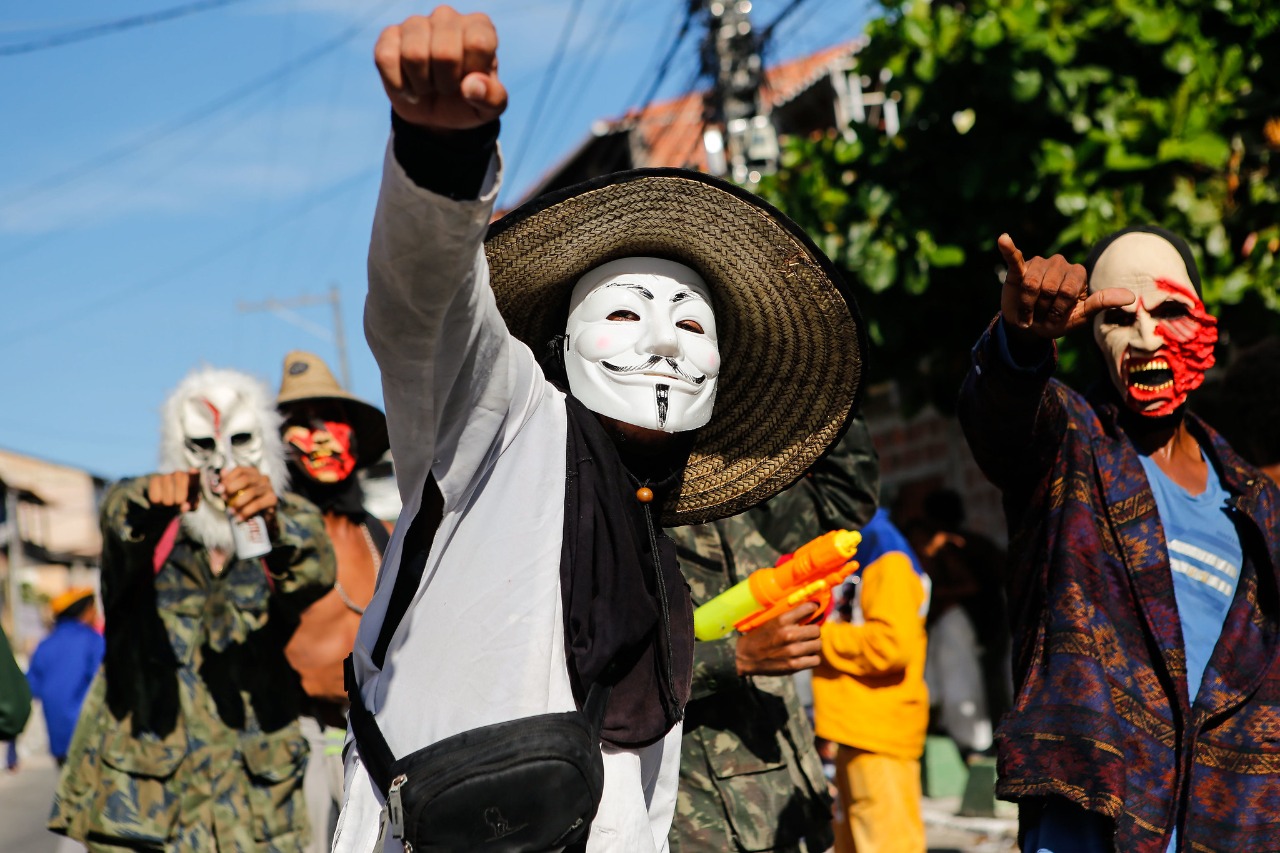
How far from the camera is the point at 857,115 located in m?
15.3

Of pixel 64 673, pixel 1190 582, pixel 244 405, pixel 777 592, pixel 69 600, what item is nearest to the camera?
pixel 1190 582

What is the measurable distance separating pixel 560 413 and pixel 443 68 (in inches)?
31.6

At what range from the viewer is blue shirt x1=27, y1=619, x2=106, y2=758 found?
877 cm

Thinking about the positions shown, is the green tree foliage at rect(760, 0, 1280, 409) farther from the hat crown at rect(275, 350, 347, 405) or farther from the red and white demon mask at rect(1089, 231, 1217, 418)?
the red and white demon mask at rect(1089, 231, 1217, 418)

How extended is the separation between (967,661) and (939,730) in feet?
5.25

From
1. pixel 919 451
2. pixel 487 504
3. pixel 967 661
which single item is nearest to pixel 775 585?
pixel 487 504

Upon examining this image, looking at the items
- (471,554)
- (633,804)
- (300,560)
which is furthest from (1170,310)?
(300,560)

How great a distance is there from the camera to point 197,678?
15.5ft

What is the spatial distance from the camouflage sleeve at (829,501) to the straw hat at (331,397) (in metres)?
1.65

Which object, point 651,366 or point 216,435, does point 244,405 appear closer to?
point 216,435

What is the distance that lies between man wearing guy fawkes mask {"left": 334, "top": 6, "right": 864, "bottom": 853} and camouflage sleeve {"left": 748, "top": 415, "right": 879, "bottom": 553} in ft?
4.35

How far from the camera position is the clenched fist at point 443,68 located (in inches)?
73.5

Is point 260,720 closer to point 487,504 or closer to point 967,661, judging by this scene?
point 487,504

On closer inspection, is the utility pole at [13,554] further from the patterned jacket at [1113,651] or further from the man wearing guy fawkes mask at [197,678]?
the patterned jacket at [1113,651]
